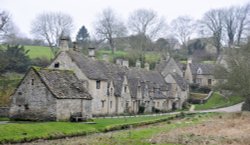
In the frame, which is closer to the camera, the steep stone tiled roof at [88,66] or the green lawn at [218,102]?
the steep stone tiled roof at [88,66]

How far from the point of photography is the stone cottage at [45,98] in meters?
43.0

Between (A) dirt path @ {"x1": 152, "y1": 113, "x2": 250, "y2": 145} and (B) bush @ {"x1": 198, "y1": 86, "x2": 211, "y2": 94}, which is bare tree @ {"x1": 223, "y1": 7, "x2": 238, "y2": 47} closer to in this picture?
(B) bush @ {"x1": 198, "y1": 86, "x2": 211, "y2": 94}

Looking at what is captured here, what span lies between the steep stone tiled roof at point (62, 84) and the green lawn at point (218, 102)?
39871 millimetres

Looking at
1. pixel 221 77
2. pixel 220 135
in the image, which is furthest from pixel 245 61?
pixel 220 135

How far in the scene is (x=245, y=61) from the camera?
2655 inches

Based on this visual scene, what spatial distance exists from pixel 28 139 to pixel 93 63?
3012cm

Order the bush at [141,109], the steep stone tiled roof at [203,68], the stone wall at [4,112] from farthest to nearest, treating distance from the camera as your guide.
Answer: the steep stone tiled roof at [203,68], the bush at [141,109], the stone wall at [4,112]

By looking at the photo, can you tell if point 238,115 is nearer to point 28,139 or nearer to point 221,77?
point 221,77

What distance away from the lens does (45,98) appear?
43219 mm

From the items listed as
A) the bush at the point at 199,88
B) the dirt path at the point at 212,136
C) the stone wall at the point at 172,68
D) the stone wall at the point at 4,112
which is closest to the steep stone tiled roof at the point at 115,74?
the stone wall at the point at 4,112

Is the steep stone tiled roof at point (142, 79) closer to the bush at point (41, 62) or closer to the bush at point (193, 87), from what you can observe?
the bush at point (41, 62)

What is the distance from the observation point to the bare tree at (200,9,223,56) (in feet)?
396

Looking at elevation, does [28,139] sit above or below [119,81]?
below

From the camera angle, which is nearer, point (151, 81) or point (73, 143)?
point (73, 143)
